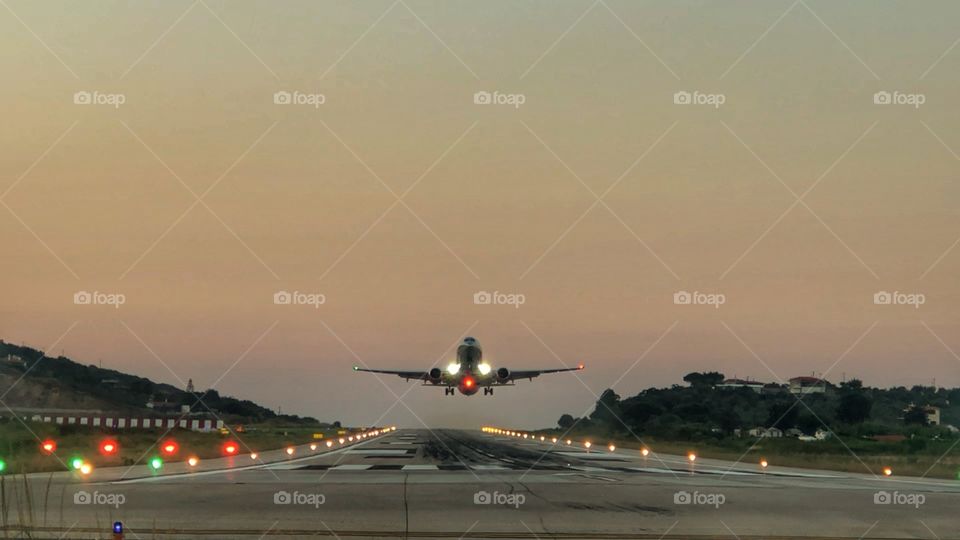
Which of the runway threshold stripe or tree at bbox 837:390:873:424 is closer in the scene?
the runway threshold stripe

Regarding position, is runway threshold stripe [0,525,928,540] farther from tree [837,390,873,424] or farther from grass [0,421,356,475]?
tree [837,390,873,424]

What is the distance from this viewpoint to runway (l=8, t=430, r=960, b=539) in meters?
21.1

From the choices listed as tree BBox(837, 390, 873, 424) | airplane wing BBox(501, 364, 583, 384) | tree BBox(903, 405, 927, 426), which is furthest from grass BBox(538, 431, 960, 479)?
tree BBox(903, 405, 927, 426)

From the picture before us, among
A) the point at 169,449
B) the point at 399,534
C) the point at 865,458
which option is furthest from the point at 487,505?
the point at 865,458

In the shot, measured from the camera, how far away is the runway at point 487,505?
21.1 metres

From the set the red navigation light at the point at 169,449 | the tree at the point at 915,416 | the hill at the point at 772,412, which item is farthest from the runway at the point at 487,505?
the tree at the point at 915,416

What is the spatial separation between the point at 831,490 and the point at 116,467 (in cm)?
3012

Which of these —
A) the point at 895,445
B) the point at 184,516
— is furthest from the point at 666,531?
→ the point at 895,445

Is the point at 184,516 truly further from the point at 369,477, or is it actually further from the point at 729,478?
the point at 729,478

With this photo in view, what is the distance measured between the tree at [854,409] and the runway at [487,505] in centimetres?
8903

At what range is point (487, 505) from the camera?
25.8 metres

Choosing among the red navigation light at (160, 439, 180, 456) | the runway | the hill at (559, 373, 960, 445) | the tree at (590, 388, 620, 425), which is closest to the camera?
the runway

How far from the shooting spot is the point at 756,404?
468ft

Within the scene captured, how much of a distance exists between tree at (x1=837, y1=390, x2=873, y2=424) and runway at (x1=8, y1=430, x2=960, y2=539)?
89035 millimetres
